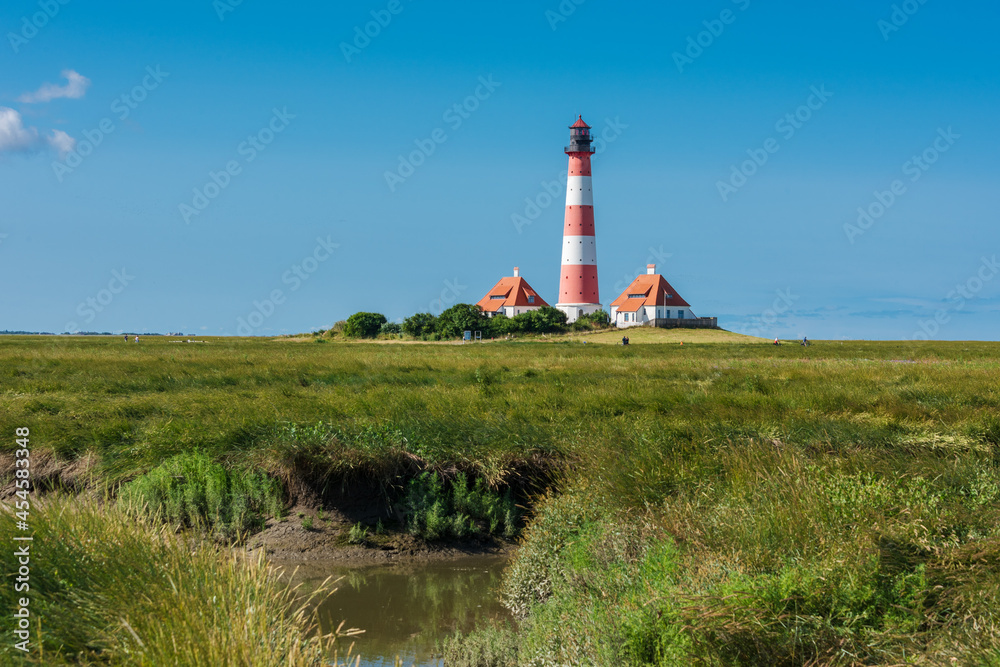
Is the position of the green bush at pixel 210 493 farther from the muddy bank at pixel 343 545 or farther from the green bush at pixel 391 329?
the green bush at pixel 391 329

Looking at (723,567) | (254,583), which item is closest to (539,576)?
(723,567)

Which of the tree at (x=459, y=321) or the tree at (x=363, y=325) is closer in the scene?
→ the tree at (x=459, y=321)

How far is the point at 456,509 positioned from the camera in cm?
1305

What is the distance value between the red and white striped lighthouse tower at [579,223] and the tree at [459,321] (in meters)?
10.0

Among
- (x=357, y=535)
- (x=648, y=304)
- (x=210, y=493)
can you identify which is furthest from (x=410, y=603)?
(x=648, y=304)

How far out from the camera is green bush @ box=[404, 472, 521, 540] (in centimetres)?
1274

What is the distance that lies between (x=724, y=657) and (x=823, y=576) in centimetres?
109

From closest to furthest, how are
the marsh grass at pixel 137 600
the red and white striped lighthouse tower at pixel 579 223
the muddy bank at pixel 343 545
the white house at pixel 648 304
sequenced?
the marsh grass at pixel 137 600
the muddy bank at pixel 343 545
the red and white striped lighthouse tower at pixel 579 223
the white house at pixel 648 304

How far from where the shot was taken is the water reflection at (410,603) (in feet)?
30.5

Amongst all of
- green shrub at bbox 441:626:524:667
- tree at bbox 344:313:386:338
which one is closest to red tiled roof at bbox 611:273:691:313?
tree at bbox 344:313:386:338

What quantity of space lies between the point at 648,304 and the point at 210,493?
264 feet

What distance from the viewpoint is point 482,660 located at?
8445mm

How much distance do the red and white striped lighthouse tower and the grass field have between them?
5751 centimetres

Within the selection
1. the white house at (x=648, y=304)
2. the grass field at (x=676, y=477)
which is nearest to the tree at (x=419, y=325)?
the white house at (x=648, y=304)
